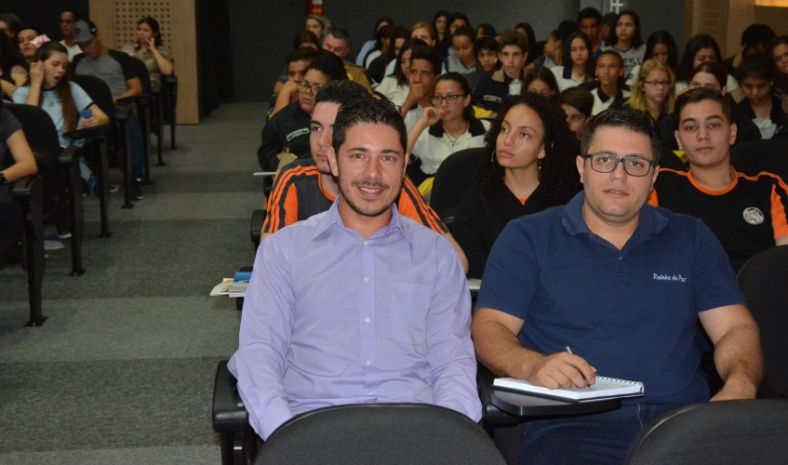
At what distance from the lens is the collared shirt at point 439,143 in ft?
16.1

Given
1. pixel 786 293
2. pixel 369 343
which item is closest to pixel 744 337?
pixel 786 293

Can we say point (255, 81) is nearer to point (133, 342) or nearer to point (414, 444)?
point (133, 342)

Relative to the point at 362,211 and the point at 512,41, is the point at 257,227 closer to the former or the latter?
the point at 362,211

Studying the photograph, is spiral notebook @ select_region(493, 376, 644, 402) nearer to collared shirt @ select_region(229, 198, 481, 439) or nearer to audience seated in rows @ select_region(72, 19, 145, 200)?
collared shirt @ select_region(229, 198, 481, 439)

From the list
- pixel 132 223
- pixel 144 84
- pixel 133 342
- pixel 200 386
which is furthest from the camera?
pixel 144 84

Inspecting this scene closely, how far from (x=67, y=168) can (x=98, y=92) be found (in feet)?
4.71

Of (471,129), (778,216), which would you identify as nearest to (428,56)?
(471,129)

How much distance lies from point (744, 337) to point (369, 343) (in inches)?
34.7

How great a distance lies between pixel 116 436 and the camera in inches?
131

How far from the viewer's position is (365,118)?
2273 millimetres

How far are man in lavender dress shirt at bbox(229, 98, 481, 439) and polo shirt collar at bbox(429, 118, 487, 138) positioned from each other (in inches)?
105

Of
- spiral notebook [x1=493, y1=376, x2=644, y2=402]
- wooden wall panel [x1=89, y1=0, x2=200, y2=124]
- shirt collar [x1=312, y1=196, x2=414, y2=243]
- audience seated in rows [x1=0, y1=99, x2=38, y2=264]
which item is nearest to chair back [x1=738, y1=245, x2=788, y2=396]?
spiral notebook [x1=493, y1=376, x2=644, y2=402]

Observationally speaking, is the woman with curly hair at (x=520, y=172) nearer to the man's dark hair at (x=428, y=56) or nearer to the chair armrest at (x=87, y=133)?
the man's dark hair at (x=428, y=56)

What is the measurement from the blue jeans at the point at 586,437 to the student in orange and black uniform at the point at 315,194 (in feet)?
2.55
